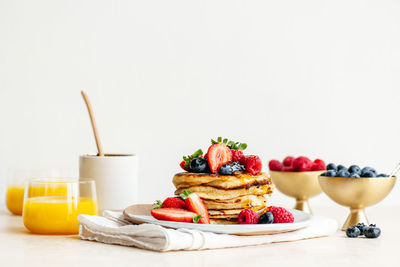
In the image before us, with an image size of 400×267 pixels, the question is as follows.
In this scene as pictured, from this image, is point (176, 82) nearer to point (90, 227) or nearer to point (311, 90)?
point (311, 90)

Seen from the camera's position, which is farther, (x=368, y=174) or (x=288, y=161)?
(x=288, y=161)

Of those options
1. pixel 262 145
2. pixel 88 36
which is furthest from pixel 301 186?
pixel 88 36

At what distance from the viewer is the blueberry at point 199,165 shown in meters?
1.64

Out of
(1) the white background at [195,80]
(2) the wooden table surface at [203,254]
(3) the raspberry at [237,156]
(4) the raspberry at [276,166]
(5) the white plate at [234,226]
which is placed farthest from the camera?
(1) the white background at [195,80]

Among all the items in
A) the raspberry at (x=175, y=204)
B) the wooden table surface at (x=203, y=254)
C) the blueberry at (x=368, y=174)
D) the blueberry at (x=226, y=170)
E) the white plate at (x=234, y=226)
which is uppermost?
the blueberry at (x=226, y=170)

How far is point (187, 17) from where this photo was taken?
2.79 m

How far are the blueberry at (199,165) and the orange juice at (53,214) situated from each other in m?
0.33

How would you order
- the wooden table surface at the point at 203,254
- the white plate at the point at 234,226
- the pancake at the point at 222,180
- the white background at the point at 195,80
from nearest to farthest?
1. the wooden table surface at the point at 203,254
2. the white plate at the point at 234,226
3. the pancake at the point at 222,180
4. the white background at the point at 195,80

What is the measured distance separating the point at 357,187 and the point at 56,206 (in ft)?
2.82

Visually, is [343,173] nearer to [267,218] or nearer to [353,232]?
[353,232]

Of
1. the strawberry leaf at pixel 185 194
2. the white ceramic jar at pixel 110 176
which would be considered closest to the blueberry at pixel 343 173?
the strawberry leaf at pixel 185 194

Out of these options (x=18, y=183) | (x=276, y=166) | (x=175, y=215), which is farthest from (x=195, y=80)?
(x=175, y=215)

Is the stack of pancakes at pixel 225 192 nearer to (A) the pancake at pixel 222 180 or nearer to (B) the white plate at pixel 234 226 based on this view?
(A) the pancake at pixel 222 180

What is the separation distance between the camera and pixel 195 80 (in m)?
2.79
